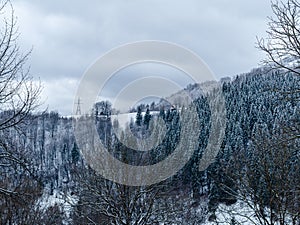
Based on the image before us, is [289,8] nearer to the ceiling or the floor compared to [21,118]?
nearer to the ceiling

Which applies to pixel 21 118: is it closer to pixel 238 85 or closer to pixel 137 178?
pixel 137 178

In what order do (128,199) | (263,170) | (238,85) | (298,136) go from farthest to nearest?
(238,85) → (128,199) → (263,170) → (298,136)

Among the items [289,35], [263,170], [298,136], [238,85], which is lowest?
[263,170]

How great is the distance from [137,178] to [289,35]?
24.9ft

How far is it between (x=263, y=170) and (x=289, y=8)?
5.18 meters

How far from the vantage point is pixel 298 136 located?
6609 mm

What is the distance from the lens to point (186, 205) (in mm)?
15102

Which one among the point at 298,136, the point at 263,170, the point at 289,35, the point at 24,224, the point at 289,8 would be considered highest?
the point at 289,8

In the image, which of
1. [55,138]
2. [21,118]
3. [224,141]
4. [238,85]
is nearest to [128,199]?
[21,118]

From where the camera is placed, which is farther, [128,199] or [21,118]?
[128,199]

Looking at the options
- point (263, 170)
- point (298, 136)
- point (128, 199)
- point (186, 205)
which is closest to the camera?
point (298, 136)

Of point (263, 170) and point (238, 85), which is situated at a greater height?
point (238, 85)

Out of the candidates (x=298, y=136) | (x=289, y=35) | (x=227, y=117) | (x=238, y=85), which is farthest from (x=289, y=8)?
(x=238, y=85)

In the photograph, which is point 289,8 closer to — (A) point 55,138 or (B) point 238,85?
(B) point 238,85
